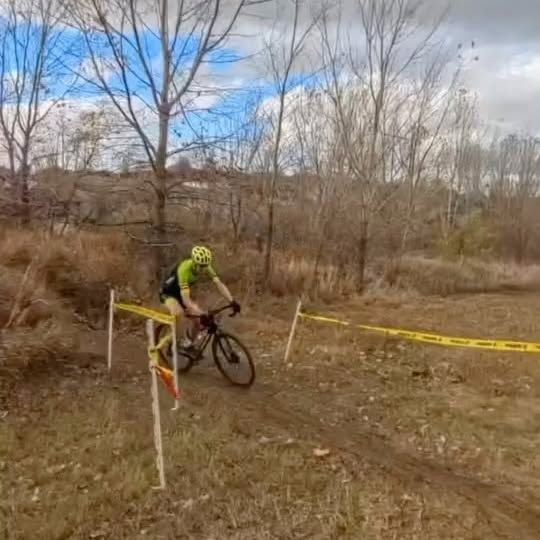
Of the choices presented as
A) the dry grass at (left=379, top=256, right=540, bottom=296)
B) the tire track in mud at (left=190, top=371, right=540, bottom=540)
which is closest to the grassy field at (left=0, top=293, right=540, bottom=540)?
the tire track in mud at (left=190, top=371, right=540, bottom=540)

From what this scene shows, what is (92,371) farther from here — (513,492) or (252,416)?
(513,492)

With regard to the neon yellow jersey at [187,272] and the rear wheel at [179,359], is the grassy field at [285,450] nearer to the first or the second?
the rear wheel at [179,359]

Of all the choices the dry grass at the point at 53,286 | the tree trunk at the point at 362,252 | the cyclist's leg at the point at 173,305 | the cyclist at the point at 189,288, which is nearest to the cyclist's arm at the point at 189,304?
the cyclist at the point at 189,288

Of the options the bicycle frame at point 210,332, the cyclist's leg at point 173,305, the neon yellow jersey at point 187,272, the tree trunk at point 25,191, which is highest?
the tree trunk at point 25,191

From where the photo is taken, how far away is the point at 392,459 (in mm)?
6141

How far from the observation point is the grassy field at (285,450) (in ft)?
16.1

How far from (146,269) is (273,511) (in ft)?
31.9

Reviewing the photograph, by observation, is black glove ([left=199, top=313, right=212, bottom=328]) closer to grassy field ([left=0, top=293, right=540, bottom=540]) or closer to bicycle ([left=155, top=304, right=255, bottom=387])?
bicycle ([left=155, top=304, right=255, bottom=387])

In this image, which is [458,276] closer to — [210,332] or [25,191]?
[25,191]

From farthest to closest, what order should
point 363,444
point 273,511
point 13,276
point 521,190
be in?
point 521,190
point 13,276
point 363,444
point 273,511

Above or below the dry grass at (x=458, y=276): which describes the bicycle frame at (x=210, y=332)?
above

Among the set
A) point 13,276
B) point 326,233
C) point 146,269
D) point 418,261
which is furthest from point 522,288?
point 13,276

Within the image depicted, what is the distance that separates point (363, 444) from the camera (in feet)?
21.5

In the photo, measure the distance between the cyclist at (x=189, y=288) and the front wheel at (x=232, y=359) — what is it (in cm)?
35
